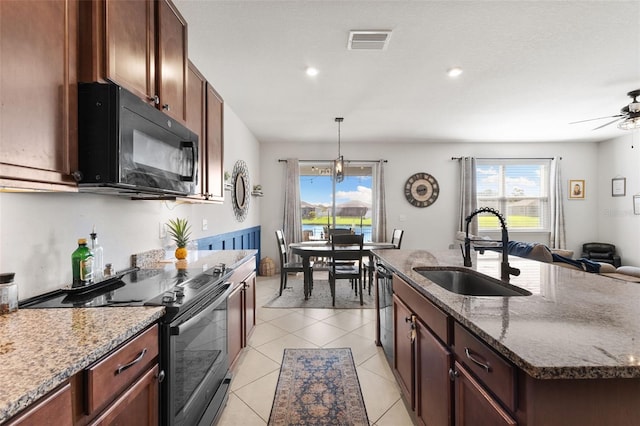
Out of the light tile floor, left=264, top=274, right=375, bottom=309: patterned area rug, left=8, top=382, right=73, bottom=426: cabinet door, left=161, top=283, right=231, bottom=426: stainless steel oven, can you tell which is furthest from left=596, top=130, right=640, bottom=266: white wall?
left=8, top=382, right=73, bottom=426: cabinet door

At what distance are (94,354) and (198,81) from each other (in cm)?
198

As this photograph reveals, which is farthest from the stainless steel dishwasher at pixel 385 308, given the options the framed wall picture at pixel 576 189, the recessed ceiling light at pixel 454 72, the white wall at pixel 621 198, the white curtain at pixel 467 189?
the framed wall picture at pixel 576 189

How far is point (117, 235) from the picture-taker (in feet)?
5.80

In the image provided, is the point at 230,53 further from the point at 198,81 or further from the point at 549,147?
the point at 549,147

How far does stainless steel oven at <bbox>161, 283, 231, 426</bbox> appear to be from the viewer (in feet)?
A: 3.86

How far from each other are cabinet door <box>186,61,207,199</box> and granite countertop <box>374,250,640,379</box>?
67.7 inches

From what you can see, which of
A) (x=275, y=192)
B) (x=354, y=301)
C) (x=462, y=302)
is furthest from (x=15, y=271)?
(x=275, y=192)

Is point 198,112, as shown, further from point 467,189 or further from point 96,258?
point 467,189

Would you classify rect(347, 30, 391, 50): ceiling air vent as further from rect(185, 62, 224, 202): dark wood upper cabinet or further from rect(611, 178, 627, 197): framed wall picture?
rect(611, 178, 627, 197): framed wall picture

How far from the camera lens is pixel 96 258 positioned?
1.51 meters

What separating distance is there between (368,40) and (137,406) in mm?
2690

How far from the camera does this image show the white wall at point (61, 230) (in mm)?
1150

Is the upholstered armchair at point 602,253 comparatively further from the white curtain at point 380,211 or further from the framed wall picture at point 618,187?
the white curtain at point 380,211

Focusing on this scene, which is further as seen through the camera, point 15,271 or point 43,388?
point 15,271
